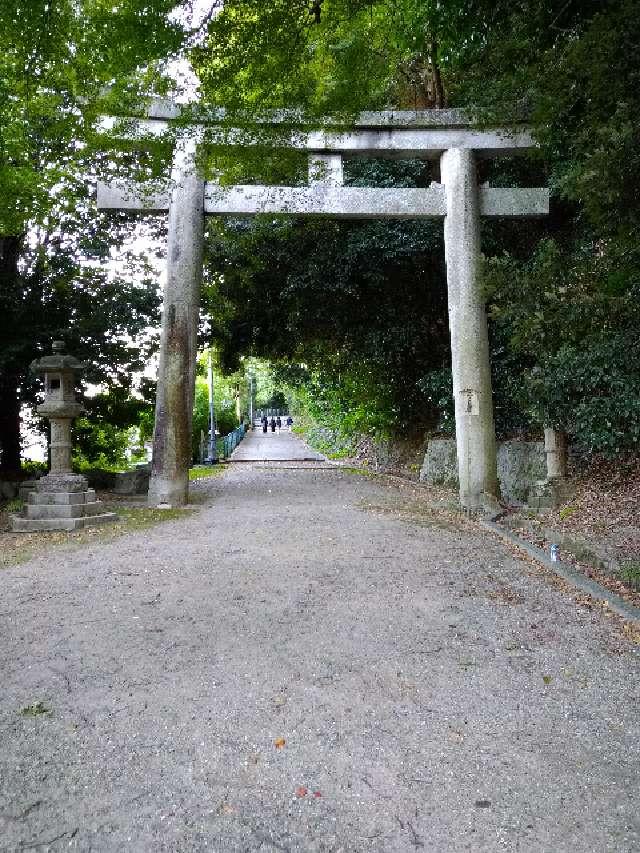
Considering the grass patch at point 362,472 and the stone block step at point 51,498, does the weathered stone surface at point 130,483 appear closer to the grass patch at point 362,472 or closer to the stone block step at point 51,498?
the stone block step at point 51,498

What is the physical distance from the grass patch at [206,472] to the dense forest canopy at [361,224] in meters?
2.81

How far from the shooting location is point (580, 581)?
15.4 ft

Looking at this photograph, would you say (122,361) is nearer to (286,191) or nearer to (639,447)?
(286,191)

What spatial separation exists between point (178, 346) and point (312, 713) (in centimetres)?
691

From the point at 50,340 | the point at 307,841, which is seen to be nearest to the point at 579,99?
the point at 307,841

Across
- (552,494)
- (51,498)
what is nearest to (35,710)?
(51,498)

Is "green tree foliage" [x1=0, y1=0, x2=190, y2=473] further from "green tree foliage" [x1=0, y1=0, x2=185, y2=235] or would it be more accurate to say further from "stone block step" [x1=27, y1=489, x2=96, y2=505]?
"stone block step" [x1=27, y1=489, x2=96, y2=505]

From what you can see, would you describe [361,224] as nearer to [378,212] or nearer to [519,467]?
[378,212]

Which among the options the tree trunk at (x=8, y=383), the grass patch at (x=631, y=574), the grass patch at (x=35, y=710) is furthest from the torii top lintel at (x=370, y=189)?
the grass patch at (x=35, y=710)

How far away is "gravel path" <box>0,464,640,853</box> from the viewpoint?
192 centimetres

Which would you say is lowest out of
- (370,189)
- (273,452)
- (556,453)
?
(556,453)

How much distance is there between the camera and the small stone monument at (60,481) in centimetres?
745

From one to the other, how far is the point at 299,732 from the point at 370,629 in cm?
131

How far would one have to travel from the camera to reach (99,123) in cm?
762
